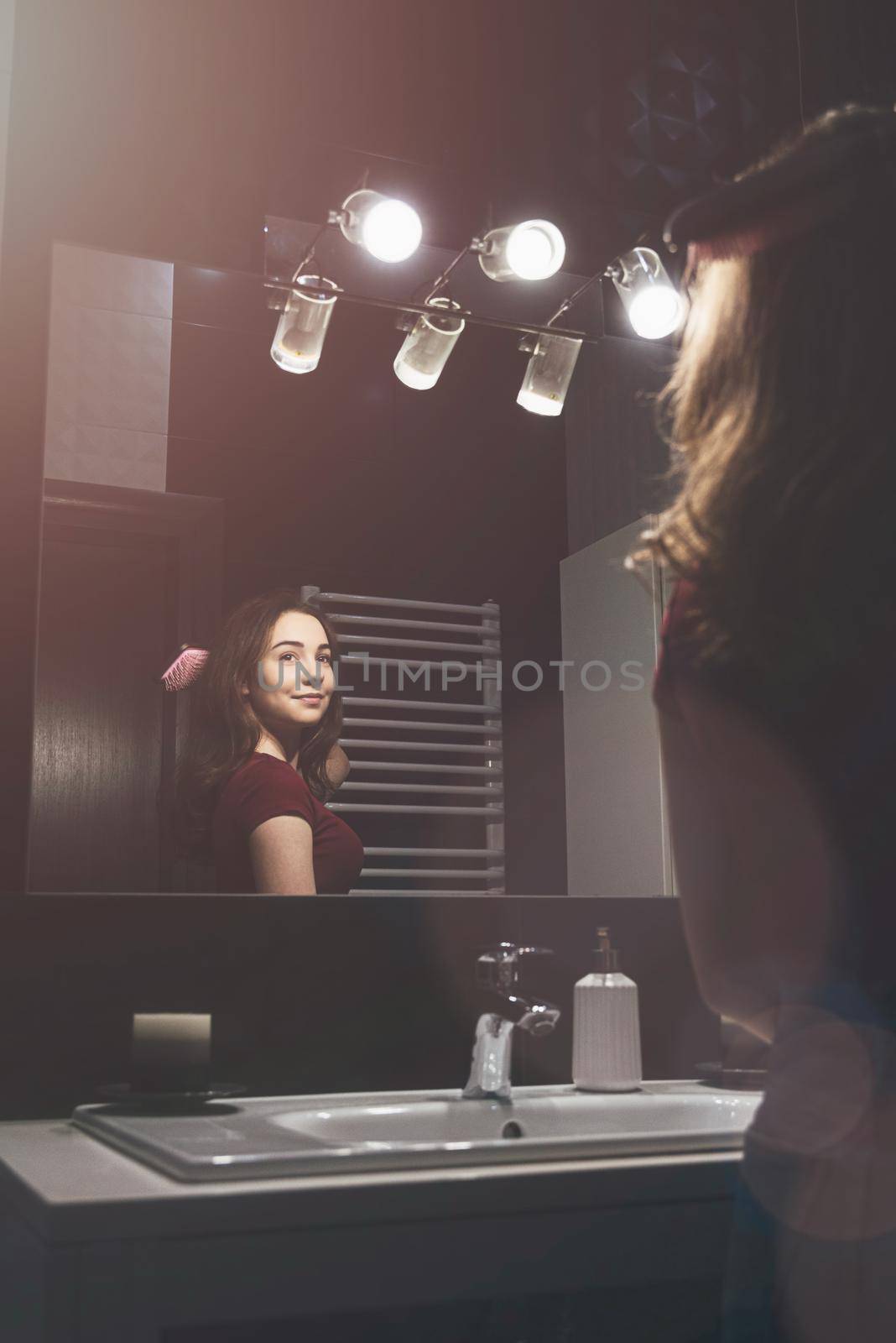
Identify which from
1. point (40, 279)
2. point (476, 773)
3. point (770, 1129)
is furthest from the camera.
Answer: point (476, 773)

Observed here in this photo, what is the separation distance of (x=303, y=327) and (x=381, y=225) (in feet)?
0.76

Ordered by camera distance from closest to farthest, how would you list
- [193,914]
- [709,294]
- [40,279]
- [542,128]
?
[709,294]
[193,914]
[40,279]
[542,128]

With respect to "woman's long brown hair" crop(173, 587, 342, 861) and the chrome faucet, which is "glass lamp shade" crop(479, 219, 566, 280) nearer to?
"woman's long brown hair" crop(173, 587, 342, 861)

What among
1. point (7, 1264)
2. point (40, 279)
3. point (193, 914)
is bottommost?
point (7, 1264)

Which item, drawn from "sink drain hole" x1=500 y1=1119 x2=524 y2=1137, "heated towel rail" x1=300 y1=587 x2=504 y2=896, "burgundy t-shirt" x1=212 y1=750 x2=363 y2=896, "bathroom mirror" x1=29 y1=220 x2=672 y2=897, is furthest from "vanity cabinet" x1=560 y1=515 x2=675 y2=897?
"sink drain hole" x1=500 y1=1119 x2=524 y2=1137

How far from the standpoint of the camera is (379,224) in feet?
6.64

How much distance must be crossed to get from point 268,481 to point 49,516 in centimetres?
32

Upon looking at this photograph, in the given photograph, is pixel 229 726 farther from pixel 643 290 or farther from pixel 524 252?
pixel 643 290

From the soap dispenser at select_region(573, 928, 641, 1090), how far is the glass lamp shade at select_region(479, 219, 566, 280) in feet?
3.70

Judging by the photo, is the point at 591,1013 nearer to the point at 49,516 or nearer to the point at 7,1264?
the point at 7,1264

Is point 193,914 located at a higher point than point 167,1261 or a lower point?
higher

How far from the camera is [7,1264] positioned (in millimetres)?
1146

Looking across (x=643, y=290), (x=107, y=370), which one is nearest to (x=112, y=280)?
(x=107, y=370)

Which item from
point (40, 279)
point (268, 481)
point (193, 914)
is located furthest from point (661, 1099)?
point (40, 279)
